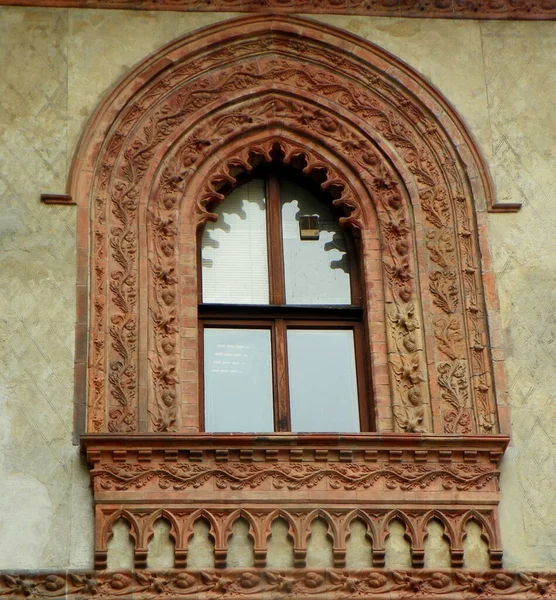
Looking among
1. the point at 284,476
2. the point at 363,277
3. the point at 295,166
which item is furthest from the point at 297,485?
the point at 295,166

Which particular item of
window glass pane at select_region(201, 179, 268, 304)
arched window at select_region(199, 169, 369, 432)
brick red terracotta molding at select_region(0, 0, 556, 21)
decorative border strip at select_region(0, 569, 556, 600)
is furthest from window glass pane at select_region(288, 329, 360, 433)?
brick red terracotta molding at select_region(0, 0, 556, 21)

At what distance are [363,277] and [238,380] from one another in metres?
1.44

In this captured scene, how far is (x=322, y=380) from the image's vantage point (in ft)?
49.6

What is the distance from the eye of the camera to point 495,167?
15.9 m

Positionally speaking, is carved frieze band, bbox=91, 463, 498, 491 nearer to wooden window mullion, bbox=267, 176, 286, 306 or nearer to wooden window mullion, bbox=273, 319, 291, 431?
wooden window mullion, bbox=273, 319, 291, 431

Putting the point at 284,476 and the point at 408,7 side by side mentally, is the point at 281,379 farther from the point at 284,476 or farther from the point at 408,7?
the point at 408,7

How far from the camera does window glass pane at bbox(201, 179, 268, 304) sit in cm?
1548

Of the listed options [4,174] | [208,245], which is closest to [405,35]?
[208,245]

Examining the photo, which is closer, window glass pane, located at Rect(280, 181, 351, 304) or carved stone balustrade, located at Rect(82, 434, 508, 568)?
carved stone balustrade, located at Rect(82, 434, 508, 568)

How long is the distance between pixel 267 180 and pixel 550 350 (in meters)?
2.99

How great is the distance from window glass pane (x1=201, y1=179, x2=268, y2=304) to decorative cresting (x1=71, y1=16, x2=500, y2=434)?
0.26 metres

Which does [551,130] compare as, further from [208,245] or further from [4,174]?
[4,174]

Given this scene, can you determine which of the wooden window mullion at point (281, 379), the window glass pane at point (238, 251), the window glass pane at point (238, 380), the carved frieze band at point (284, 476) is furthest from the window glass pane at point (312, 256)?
the carved frieze band at point (284, 476)

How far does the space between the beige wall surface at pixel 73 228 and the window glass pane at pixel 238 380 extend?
1.24m
